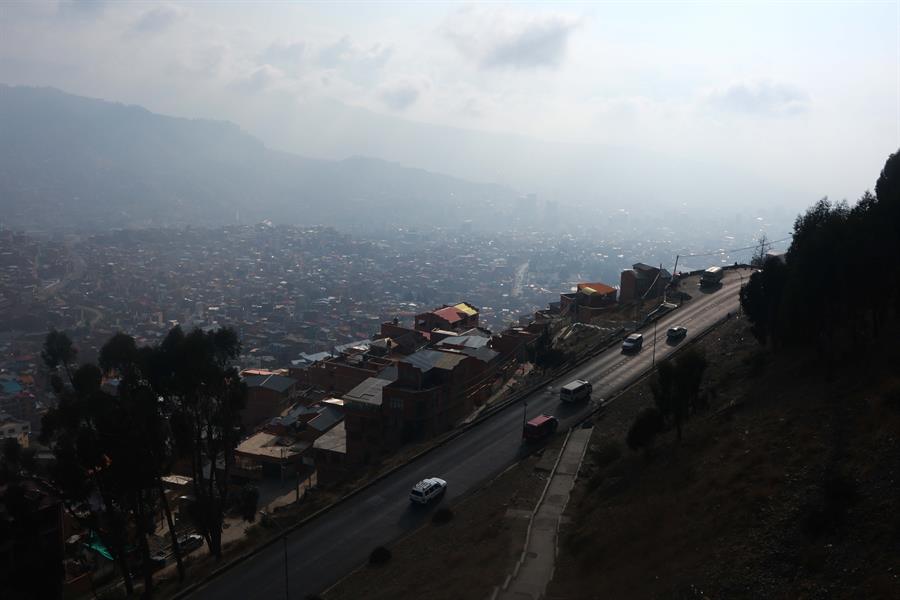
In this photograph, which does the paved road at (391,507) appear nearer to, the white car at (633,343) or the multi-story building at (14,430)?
the white car at (633,343)

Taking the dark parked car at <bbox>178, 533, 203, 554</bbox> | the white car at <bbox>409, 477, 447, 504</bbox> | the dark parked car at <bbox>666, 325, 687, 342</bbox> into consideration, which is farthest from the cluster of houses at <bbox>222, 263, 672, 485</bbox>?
the dark parked car at <bbox>666, 325, 687, 342</bbox>

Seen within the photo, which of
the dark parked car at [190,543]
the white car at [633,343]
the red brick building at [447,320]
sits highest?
the red brick building at [447,320]

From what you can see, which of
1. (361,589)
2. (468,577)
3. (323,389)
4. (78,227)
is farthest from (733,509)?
(78,227)

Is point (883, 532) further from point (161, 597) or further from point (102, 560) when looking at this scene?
point (102, 560)

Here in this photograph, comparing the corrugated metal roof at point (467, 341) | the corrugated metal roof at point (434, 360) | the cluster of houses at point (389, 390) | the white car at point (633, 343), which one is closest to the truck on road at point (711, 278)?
the cluster of houses at point (389, 390)

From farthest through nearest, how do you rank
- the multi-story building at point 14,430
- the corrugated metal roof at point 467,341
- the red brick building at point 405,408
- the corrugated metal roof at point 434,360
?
the multi-story building at point 14,430
the corrugated metal roof at point 467,341
the corrugated metal roof at point 434,360
the red brick building at point 405,408

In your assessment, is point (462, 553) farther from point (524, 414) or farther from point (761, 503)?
point (524, 414)
